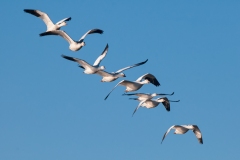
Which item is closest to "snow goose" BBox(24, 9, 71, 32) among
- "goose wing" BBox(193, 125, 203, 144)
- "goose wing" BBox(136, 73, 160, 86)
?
"goose wing" BBox(136, 73, 160, 86)

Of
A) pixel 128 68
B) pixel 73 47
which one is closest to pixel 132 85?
pixel 128 68

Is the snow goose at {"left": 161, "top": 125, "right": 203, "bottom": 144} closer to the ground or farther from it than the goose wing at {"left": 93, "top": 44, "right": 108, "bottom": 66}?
closer to the ground

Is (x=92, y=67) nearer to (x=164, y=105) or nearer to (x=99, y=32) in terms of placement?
(x=99, y=32)

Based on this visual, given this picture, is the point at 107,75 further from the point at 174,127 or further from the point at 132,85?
the point at 174,127

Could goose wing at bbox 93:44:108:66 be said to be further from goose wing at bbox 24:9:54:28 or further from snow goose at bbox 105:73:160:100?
goose wing at bbox 24:9:54:28

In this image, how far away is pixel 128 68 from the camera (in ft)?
148

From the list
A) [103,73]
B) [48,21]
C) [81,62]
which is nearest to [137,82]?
[103,73]

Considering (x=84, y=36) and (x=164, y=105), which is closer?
(x=84, y=36)

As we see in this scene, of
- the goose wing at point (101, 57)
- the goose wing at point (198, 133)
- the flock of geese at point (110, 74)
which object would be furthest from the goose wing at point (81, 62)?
the goose wing at point (198, 133)

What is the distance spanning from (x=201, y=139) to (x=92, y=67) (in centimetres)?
746

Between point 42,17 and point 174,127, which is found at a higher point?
point 42,17

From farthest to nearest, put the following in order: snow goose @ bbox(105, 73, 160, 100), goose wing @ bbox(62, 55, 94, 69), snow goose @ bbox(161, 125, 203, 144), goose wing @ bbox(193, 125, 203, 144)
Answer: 1. goose wing @ bbox(193, 125, 203, 144)
2. snow goose @ bbox(161, 125, 203, 144)
3. snow goose @ bbox(105, 73, 160, 100)
4. goose wing @ bbox(62, 55, 94, 69)

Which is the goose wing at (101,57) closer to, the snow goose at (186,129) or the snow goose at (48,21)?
the snow goose at (48,21)

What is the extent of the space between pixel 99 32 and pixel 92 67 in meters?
2.83
